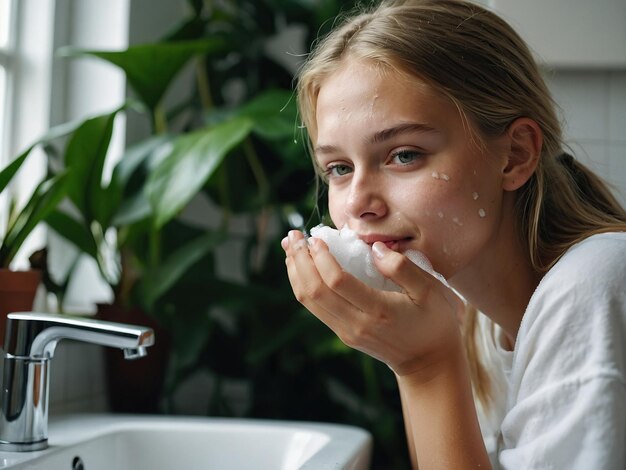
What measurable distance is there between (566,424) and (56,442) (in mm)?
643

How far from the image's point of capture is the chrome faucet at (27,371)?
881 mm

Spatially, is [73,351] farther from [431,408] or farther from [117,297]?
[431,408]

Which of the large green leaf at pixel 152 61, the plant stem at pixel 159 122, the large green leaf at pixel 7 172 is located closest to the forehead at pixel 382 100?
the large green leaf at pixel 7 172

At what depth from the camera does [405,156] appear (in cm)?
81

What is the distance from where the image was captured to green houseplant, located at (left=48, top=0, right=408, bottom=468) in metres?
1.28

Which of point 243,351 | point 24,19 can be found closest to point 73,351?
point 243,351

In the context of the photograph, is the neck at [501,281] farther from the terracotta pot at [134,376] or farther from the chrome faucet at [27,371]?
the terracotta pot at [134,376]

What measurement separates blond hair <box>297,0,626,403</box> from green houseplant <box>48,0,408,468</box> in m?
0.40

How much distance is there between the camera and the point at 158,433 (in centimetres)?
112

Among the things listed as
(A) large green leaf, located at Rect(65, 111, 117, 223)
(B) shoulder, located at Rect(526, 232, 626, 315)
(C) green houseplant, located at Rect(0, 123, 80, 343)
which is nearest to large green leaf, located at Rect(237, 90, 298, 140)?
(A) large green leaf, located at Rect(65, 111, 117, 223)

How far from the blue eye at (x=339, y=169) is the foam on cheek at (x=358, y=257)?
0.31 feet

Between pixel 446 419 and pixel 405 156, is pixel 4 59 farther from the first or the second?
pixel 446 419

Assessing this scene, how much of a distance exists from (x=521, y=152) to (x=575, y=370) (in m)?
0.30

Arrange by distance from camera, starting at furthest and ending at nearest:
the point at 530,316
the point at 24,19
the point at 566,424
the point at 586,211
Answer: the point at 24,19
the point at 586,211
the point at 530,316
the point at 566,424
